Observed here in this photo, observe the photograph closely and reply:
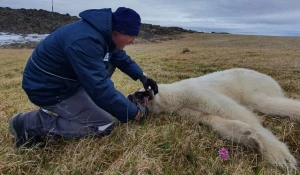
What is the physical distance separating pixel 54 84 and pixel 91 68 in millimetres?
631

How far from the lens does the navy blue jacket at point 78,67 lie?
3393mm

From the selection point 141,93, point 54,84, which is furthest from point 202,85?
point 54,84

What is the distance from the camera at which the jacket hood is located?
3.58 metres

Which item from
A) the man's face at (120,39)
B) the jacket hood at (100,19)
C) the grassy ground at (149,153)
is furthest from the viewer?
the man's face at (120,39)

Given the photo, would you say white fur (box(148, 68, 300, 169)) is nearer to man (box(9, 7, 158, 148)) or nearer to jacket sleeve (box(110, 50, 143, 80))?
jacket sleeve (box(110, 50, 143, 80))

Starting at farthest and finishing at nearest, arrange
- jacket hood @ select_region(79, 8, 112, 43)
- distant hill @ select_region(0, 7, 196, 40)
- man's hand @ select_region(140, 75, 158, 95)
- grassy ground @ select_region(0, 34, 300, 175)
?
distant hill @ select_region(0, 7, 196, 40) < man's hand @ select_region(140, 75, 158, 95) < jacket hood @ select_region(79, 8, 112, 43) < grassy ground @ select_region(0, 34, 300, 175)

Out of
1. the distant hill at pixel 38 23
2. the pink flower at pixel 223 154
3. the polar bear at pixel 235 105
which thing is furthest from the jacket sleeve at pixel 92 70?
the distant hill at pixel 38 23

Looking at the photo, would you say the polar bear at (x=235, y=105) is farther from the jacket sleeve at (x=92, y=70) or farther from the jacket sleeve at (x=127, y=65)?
the jacket sleeve at (x=92, y=70)

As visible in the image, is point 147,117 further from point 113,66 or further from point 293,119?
point 293,119

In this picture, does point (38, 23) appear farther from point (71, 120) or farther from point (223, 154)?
point (223, 154)

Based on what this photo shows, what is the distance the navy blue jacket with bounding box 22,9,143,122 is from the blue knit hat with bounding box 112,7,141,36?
88 millimetres

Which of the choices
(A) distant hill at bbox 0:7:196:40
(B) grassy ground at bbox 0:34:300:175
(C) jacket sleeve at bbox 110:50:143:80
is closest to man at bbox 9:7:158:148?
(B) grassy ground at bbox 0:34:300:175

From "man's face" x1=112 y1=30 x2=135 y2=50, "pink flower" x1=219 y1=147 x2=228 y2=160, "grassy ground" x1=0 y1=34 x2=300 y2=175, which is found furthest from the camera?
"man's face" x1=112 y1=30 x2=135 y2=50

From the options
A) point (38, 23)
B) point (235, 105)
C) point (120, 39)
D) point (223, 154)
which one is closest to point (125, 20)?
point (120, 39)
